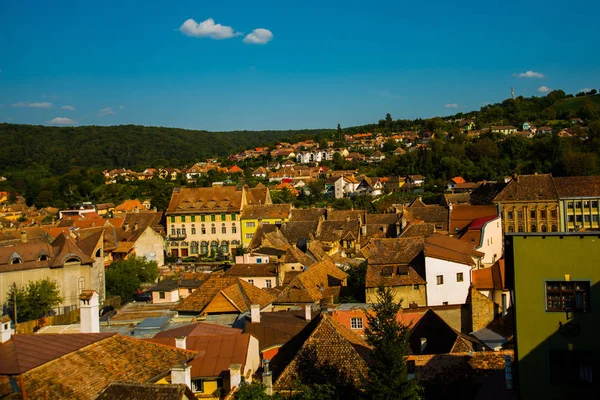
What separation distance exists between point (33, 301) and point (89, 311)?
21.2 m

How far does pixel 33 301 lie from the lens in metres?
35.0

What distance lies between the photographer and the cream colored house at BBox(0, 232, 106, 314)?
Result: 37188 mm

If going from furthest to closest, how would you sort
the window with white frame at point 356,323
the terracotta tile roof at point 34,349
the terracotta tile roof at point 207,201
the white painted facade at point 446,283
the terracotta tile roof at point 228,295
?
the terracotta tile roof at point 207,201
the white painted facade at point 446,283
the terracotta tile roof at point 228,295
the window with white frame at point 356,323
the terracotta tile roof at point 34,349

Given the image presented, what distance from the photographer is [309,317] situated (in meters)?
24.7

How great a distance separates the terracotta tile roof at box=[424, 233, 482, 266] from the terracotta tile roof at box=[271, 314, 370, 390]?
1279 centimetres

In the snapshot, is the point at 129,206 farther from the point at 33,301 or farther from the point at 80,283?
the point at 33,301

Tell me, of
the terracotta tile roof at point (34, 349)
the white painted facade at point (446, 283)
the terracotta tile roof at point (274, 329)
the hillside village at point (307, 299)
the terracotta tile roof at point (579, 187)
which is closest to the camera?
the terracotta tile roof at point (34, 349)

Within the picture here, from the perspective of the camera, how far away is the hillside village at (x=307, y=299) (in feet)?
45.9

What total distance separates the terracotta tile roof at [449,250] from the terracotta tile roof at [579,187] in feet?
97.9

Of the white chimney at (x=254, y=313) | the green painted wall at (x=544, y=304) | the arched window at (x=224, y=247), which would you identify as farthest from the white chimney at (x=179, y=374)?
the arched window at (x=224, y=247)

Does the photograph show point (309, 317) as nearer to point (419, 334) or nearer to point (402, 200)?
point (419, 334)

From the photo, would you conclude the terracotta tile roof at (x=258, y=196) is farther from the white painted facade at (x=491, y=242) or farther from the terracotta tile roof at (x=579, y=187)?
the white painted facade at (x=491, y=242)

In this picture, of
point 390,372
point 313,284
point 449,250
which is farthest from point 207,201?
point 390,372

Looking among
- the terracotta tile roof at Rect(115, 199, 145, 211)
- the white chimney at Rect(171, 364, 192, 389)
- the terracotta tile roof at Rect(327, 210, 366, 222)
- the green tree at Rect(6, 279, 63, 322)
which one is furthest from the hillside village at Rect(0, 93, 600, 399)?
the terracotta tile roof at Rect(115, 199, 145, 211)
